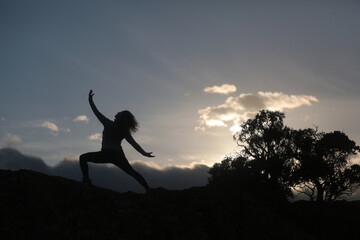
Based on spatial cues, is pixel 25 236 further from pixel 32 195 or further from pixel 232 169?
pixel 232 169

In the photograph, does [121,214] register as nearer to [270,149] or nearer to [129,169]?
[129,169]

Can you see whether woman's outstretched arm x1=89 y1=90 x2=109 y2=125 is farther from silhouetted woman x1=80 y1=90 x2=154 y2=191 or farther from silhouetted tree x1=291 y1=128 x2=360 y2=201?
silhouetted tree x1=291 y1=128 x2=360 y2=201

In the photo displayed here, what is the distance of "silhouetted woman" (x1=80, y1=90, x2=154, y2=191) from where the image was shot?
793 centimetres

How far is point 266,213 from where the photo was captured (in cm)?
696

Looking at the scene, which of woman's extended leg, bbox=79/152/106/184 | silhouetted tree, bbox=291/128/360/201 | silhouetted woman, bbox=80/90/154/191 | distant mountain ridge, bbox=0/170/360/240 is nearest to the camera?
distant mountain ridge, bbox=0/170/360/240

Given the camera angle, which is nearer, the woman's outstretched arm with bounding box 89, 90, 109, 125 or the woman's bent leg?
the woman's bent leg

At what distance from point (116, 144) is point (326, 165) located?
3075cm

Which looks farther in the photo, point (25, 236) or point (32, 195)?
point (32, 195)

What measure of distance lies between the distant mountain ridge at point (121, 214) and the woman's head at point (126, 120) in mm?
1823

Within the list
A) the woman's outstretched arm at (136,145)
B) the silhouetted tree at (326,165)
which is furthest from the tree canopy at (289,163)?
the woman's outstretched arm at (136,145)

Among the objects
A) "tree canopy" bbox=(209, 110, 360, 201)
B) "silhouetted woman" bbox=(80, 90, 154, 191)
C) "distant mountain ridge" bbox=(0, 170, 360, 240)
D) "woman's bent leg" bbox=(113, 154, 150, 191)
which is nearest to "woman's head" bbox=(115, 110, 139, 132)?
"silhouetted woman" bbox=(80, 90, 154, 191)

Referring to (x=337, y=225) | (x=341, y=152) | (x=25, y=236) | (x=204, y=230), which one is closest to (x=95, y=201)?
(x=25, y=236)

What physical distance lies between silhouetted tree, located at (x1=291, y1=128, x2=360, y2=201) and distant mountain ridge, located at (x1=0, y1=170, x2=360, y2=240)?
94.3ft

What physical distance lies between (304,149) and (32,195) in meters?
33.9
